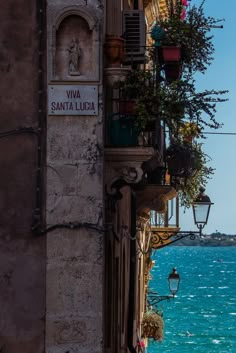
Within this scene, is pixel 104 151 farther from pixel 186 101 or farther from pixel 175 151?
pixel 175 151

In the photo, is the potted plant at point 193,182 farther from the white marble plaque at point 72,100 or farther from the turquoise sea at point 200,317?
the turquoise sea at point 200,317

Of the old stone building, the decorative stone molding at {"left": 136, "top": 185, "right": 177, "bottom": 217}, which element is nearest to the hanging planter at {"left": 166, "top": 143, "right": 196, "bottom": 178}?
the decorative stone molding at {"left": 136, "top": 185, "right": 177, "bottom": 217}

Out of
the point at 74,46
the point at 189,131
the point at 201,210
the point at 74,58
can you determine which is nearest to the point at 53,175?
the point at 74,58

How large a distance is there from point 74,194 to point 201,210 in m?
5.88

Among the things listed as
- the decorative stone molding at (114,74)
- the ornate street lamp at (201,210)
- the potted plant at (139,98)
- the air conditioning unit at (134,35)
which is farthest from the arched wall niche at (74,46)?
the ornate street lamp at (201,210)

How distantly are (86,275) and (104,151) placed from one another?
149 cm

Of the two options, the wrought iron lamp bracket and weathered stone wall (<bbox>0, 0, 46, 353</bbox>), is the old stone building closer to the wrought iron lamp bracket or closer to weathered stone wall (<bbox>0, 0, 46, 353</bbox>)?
weathered stone wall (<bbox>0, 0, 46, 353</bbox>)

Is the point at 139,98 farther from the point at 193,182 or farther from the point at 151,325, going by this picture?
the point at 151,325

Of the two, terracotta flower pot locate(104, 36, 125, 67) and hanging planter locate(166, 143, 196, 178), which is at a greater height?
terracotta flower pot locate(104, 36, 125, 67)

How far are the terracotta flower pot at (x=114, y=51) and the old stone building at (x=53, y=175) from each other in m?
0.16

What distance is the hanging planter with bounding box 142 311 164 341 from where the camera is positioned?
2558 cm

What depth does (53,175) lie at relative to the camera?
14.4 m

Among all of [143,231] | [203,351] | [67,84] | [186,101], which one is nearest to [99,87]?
[67,84]

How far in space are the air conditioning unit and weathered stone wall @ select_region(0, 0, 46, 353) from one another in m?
1.58
